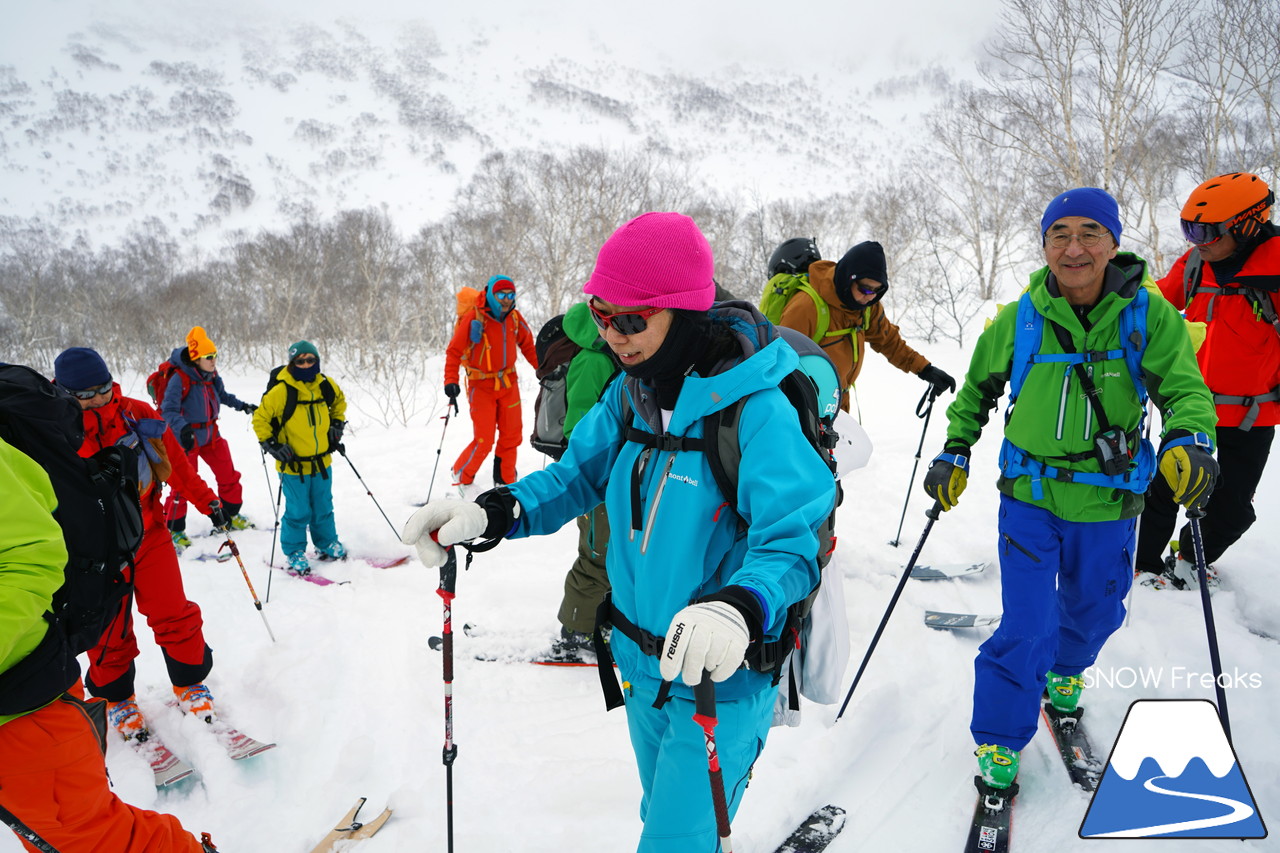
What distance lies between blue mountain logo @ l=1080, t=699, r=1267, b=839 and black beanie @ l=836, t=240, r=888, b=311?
275cm

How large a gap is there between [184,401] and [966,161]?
27935 mm

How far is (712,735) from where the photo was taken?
143 centimetres

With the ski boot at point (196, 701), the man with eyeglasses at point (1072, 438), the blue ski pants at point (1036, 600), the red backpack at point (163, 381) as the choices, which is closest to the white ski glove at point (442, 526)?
the man with eyeglasses at point (1072, 438)

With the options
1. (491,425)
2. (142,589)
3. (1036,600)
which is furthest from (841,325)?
(142,589)

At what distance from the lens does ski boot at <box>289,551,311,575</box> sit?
545cm

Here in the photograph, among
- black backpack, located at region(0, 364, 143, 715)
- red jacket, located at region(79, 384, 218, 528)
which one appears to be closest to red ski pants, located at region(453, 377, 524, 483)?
red jacket, located at region(79, 384, 218, 528)

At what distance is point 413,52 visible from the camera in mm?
135250

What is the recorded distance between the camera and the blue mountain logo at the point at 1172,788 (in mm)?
2301

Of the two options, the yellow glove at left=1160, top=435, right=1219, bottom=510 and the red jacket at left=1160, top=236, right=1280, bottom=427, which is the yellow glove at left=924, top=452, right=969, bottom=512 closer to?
the yellow glove at left=1160, top=435, right=1219, bottom=510

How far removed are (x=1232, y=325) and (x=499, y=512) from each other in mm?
4202

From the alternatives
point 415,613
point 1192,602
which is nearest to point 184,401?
point 415,613

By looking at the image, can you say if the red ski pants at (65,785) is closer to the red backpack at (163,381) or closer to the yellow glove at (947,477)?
the yellow glove at (947,477)

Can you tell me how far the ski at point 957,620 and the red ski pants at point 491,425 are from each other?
4.66m

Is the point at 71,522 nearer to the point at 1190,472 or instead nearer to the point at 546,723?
the point at 546,723
